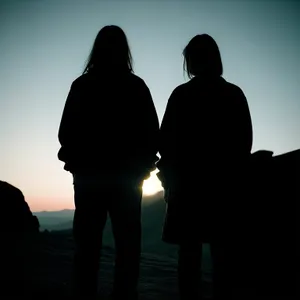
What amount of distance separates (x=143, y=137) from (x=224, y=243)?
0.86 metres

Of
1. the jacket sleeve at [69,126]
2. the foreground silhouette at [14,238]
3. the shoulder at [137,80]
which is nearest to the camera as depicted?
the jacket sleeve at [69,126]

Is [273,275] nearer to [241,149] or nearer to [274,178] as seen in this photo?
[274,178]

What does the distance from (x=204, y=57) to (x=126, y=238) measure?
1.40m

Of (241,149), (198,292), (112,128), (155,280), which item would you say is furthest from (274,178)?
(155,280)

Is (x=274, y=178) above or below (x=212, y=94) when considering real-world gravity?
below

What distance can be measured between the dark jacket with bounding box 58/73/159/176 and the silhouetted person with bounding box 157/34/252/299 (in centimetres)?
18

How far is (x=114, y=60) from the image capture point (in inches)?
80.4

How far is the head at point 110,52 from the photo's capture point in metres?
2.04

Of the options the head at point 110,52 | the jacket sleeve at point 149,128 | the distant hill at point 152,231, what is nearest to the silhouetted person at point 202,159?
the jacket sleeve at point 149,128

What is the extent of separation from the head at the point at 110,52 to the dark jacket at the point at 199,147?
1.47ft

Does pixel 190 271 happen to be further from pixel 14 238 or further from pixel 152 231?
pixel 152 231

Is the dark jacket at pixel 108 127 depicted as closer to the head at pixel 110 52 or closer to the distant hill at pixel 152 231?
the head at pixel 110 52

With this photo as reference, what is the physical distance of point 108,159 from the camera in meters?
1.80

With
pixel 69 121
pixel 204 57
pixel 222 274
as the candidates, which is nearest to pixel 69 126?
pixel 69 121
